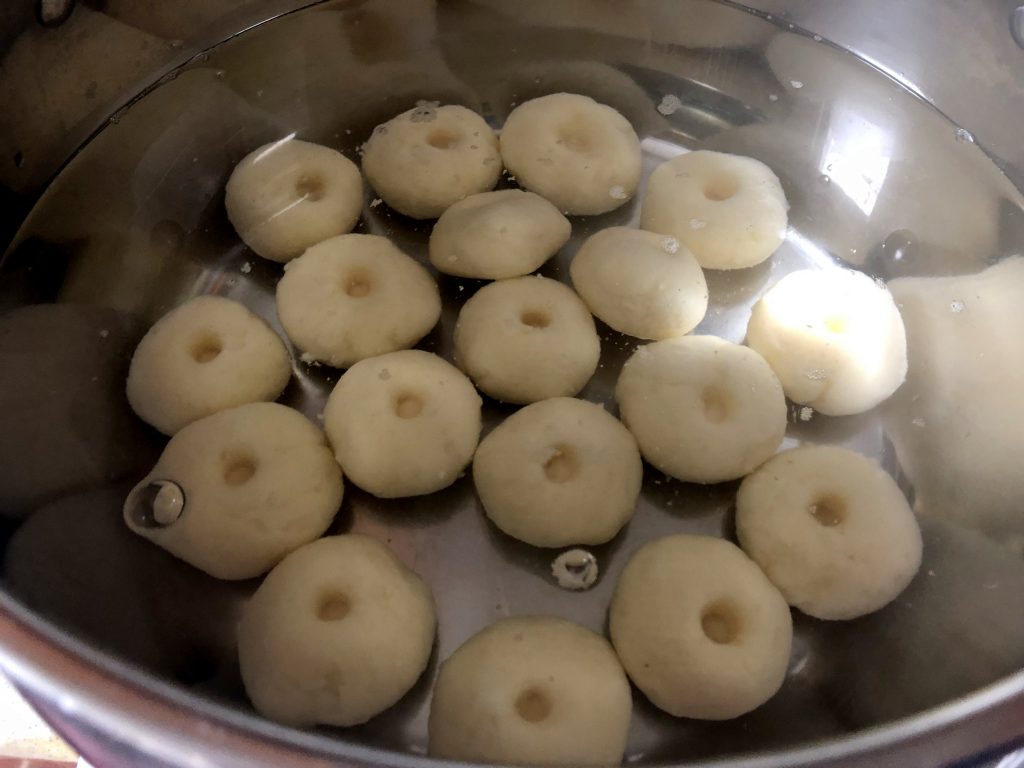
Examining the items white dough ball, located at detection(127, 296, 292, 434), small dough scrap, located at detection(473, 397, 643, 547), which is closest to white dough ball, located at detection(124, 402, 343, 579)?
white dough ball, located at detection(127, 296, 292, 434)

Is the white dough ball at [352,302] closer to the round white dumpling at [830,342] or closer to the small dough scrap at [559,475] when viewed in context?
the small dough scrap at [559,475]

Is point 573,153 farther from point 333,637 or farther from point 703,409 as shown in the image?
point 333,637

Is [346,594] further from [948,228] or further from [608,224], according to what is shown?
[948,228]

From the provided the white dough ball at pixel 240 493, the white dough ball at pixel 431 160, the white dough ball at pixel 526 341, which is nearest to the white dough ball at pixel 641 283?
the white dough ball at pixel 526 341

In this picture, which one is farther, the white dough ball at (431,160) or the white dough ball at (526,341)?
the white dough ball at (431,160)

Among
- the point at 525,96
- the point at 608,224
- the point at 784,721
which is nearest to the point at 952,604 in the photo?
the point at 784,721

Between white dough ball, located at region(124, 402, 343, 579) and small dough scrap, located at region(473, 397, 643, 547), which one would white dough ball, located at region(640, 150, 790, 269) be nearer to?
small dough scrap, located at region(473, 397, 643, 547)
